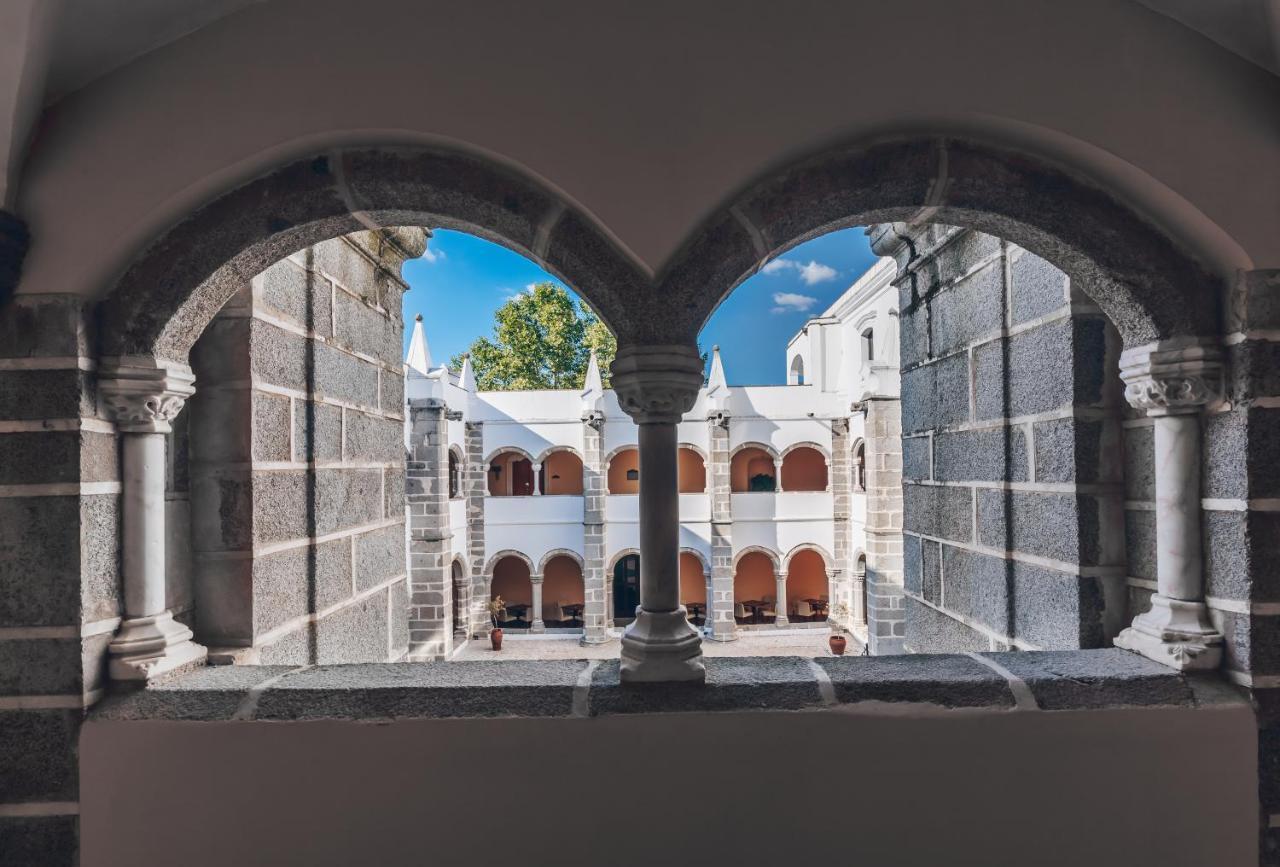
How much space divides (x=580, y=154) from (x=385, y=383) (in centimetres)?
128

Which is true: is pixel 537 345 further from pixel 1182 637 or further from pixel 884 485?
pixel 1182 637

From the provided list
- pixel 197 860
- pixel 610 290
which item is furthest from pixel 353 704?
pixel 610 290

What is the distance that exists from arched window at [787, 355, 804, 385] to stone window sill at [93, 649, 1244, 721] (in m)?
13.4

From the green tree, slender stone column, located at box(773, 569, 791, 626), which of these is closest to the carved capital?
slender stone column, located at box(773, 569, 791, 626)

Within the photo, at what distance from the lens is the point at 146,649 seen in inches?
53.4

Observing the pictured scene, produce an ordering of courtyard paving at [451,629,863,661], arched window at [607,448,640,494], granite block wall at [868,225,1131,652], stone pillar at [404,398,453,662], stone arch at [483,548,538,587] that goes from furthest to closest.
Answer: arched window at [607,448,640,494] < stone arch at [483,548,538,587] < courtyard paving at [451,629,863,661] < stone pillar at [404,398,453,662] < granite block wall at [868,225,1131,652]

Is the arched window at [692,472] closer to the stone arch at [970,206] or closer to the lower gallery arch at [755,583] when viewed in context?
the lower gallery arch at [755,583]

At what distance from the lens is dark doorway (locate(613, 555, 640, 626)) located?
12039mm

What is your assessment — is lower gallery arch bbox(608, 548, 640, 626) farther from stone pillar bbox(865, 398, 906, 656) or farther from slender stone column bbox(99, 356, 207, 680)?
slender stone column bbox(99, 356, 207, 680)

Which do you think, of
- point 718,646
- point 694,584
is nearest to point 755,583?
point 694,584

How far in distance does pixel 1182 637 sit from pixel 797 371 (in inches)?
557

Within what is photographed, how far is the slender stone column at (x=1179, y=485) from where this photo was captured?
4.27ft

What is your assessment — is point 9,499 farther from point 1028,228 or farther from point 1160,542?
point 1160,542

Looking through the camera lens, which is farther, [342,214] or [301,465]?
[301,465]
